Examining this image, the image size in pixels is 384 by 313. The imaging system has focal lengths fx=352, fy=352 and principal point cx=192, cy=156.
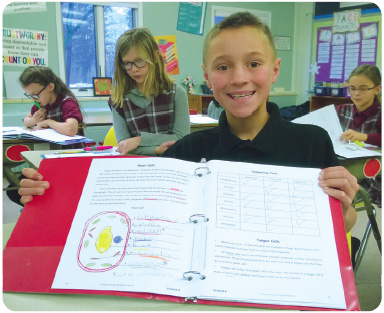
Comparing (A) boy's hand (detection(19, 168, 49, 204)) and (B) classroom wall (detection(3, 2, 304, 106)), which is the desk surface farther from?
(B) classroom wall (detection(3, 2, 304, 106))

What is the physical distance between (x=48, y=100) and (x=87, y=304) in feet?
7.17

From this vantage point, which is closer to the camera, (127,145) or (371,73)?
(127,145)

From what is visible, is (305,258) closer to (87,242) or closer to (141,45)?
(87,242)

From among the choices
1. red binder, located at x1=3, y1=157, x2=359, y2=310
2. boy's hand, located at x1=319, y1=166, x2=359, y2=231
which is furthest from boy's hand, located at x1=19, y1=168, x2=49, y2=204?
A: boy's hand, located at x1=319, y1=166, x2=359, y2=231

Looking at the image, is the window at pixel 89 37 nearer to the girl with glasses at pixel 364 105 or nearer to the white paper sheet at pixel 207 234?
the girl with glasses at pixel 364 105

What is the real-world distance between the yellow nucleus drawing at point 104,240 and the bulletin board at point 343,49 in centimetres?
503

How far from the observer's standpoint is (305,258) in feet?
2.02

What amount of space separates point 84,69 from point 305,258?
4.34m

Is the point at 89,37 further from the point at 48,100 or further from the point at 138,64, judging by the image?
the point at 138,64

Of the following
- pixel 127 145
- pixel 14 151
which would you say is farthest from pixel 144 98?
pixel 14 151

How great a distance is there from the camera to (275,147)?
3.20 ft

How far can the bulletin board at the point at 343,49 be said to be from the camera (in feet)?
15.8

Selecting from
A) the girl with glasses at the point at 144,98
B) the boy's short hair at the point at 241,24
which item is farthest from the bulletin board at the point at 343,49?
the boy's short hair at the point at 241,24

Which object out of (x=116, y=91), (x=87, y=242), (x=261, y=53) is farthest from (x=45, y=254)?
(x=116, y=91)
